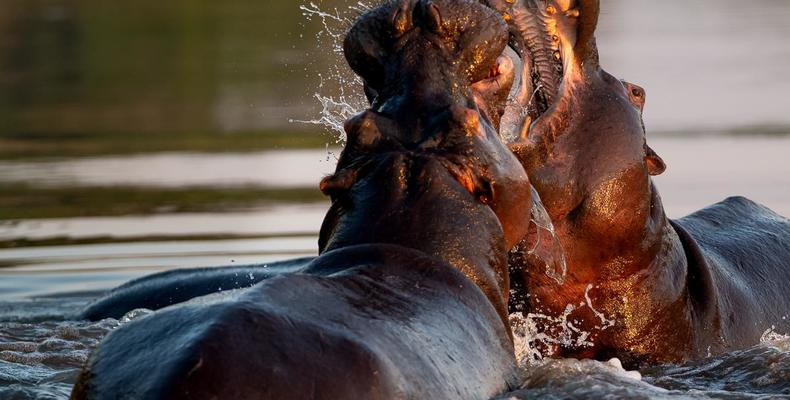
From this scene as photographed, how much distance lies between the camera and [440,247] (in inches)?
163

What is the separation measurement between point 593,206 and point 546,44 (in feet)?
2.03

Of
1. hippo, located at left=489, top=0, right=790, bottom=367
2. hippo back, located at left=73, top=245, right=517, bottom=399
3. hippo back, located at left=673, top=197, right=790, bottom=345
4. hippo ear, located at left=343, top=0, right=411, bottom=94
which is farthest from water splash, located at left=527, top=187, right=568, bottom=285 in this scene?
hippo back, located at left=73, top=245, right=517, bottom=399

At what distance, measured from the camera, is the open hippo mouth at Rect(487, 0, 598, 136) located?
564cm

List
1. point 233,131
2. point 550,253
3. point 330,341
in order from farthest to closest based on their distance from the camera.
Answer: point 233,131, point 550,253, point 330,341

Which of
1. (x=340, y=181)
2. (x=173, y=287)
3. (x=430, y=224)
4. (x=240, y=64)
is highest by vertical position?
(x=240, y=64)

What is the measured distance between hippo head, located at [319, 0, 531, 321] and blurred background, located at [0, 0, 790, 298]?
57 cm

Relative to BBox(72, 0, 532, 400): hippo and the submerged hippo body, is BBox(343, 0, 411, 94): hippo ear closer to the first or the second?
BBox(72, 0, 532, 400): hippo

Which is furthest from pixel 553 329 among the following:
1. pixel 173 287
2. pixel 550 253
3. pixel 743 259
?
pixel 173 287

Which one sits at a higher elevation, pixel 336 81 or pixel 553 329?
pixel 336 81

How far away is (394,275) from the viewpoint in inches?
152

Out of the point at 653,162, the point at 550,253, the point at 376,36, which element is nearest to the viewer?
the point at 376,36

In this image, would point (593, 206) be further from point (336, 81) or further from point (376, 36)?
point (336, 81)

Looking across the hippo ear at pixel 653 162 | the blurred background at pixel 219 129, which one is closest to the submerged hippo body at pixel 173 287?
the blurred background at pixel 219 129

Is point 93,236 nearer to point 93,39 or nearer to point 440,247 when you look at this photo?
point 440,247
